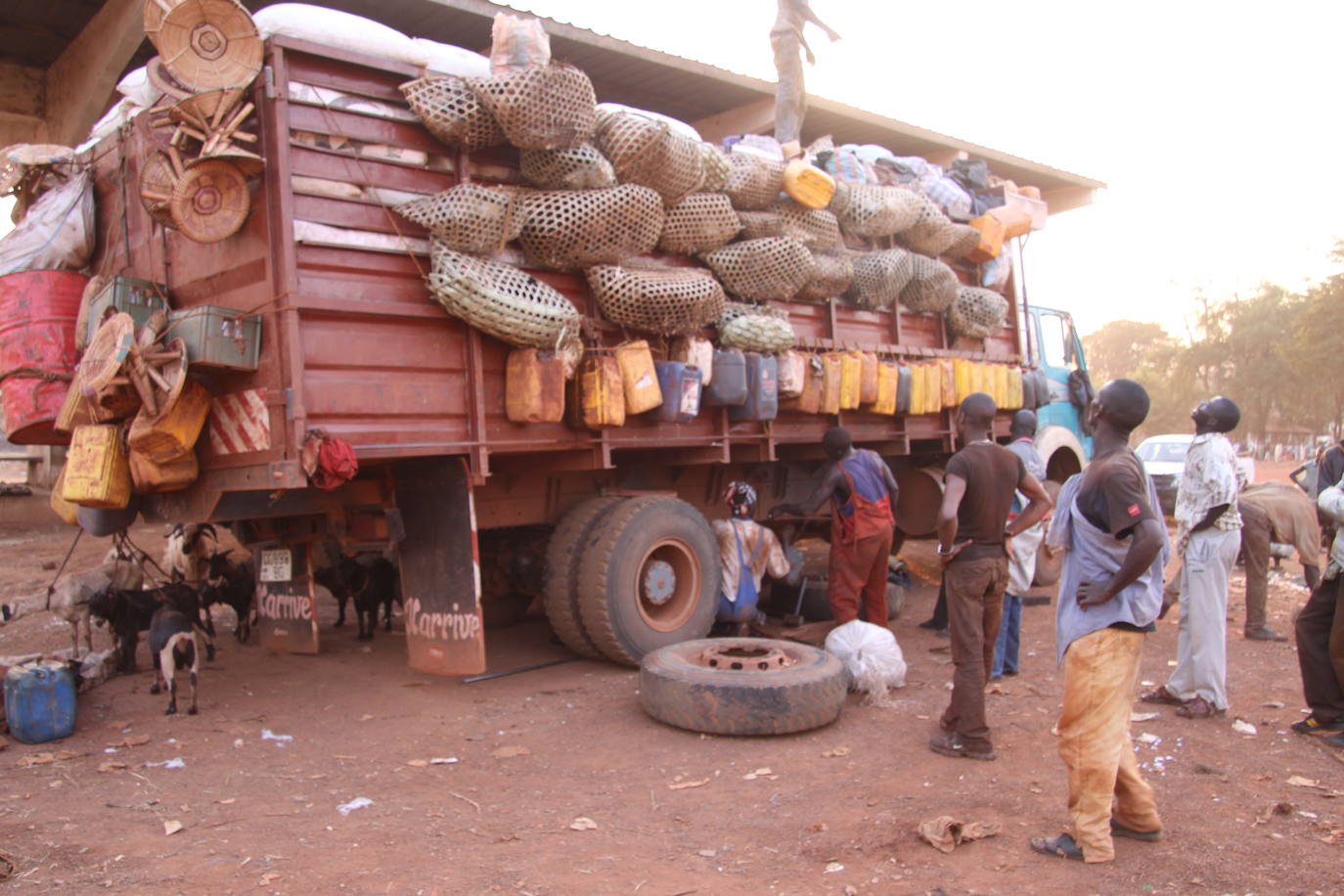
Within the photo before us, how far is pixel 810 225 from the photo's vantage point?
7164 mm

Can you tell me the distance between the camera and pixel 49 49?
32.9 ft

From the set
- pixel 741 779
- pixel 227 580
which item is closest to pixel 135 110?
pixel 227 580

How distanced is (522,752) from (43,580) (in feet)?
23.4

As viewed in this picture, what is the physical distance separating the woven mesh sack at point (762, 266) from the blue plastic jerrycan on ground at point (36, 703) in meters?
4.52

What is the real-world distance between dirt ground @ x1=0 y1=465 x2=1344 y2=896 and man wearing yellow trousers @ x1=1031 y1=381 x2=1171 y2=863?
0.42ft

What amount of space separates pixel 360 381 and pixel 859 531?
3325 millimetres

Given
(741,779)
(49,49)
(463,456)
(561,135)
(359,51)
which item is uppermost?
(49,49)

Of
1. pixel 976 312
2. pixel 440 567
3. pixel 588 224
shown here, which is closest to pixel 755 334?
pixel 588 224

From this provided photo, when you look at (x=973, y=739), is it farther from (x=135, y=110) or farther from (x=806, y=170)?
(x=135, y=110)

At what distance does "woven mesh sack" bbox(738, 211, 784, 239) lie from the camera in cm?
671

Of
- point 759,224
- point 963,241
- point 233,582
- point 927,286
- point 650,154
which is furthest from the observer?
point 963,241

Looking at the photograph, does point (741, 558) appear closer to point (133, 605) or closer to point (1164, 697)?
point (1164, 697)

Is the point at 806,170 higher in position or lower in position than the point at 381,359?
higher

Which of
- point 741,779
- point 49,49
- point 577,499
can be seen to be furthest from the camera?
point 49,49
